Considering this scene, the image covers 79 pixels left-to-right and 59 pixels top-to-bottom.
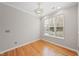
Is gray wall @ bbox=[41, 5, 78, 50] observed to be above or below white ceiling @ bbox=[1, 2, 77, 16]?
below

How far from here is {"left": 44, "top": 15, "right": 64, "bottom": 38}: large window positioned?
163 cm

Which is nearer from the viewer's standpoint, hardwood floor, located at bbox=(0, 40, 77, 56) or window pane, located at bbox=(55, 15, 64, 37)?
hardwood floor, located at bbox=(0, 40, 77, 56)

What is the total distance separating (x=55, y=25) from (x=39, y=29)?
0.33 m

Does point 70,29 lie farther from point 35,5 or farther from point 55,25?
point 35,5

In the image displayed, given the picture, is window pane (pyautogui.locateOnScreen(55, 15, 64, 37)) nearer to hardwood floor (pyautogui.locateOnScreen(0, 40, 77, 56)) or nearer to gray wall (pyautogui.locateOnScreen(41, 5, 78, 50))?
gray wall (pyautogui.locateOnScreen(41, 5, 78, 50))

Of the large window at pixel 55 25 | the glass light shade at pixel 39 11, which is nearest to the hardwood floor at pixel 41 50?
the large window at pixel 55 25

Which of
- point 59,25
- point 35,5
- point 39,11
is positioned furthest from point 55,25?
point 35,5

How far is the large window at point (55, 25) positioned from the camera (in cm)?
163

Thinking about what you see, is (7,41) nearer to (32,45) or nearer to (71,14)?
(32,45)

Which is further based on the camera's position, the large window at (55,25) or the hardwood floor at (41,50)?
the large window at (55,25)

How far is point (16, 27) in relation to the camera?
1630mm

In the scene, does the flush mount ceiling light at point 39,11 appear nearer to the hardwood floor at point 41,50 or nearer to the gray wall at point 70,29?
the gray wall at point 70,29

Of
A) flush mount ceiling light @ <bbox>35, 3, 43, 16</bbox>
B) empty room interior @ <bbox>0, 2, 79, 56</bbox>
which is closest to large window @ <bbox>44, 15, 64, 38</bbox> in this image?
empty room interior @ <bbox>0, 2, 79, 56</bbox>

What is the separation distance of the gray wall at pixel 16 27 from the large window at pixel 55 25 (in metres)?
0.18
